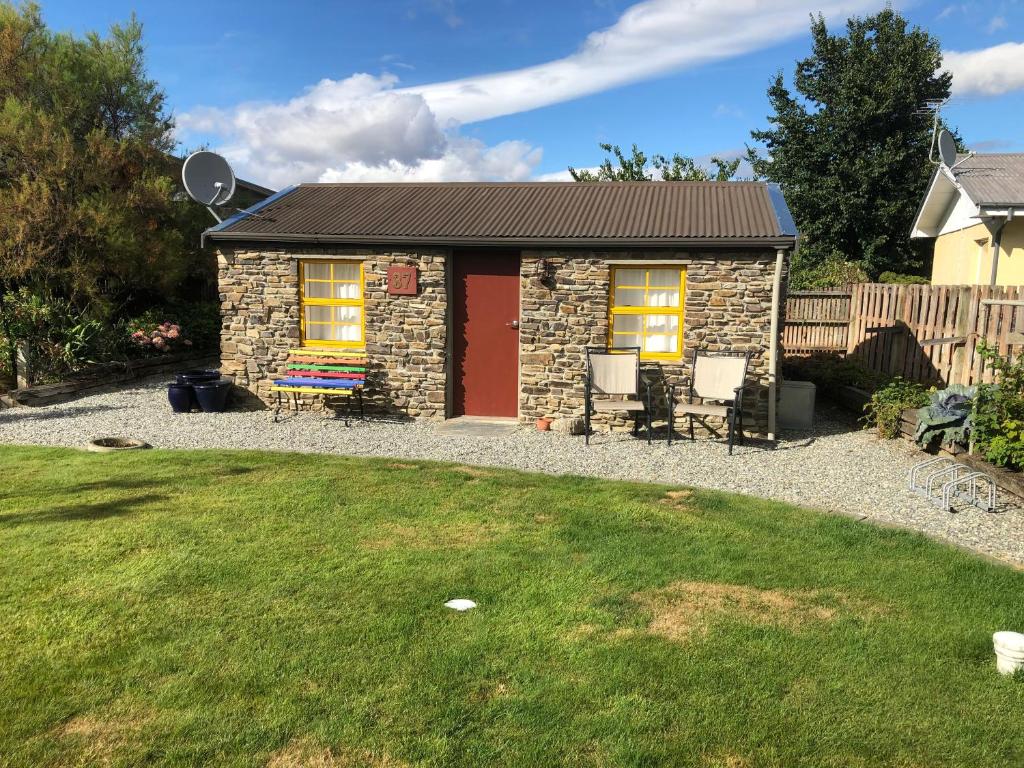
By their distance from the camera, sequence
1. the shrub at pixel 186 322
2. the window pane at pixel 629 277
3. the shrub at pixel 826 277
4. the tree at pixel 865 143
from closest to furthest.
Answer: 1. the window pane at pixel 629 277
2. the shrub at pixel 186 322
3. the shrub at pixel 826 277
4. the tree at pixel 865 143

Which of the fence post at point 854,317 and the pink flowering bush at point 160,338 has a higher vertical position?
the fence post at point 854,317

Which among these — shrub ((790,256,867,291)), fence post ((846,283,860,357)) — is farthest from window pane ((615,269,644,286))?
shrub ((790,256,867,291))

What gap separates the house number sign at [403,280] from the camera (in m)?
9.75

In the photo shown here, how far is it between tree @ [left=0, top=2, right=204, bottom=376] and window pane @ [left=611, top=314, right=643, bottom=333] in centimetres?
828

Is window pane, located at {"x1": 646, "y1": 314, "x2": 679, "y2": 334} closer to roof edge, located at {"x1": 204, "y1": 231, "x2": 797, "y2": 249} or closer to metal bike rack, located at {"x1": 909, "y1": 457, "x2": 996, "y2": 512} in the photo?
roof edge, located at {"x1": 204, "y1": 231, "x2": 797, "y2": 249}

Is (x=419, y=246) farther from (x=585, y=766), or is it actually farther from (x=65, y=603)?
(x=585, y=766)

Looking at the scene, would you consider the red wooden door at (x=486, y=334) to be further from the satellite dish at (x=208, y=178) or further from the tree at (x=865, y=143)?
the tree at (x=865, y=143)

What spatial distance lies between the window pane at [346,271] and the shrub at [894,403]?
7.11 m

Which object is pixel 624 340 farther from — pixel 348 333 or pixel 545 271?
pixel 348 333

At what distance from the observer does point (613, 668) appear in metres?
3.40

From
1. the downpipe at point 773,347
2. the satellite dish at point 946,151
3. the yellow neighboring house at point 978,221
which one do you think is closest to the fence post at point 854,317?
the yellow neighboring house at point 978,221

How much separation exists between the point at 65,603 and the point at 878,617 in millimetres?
4486

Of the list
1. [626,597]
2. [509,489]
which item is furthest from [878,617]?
[509,489]

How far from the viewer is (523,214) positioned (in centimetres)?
1034
